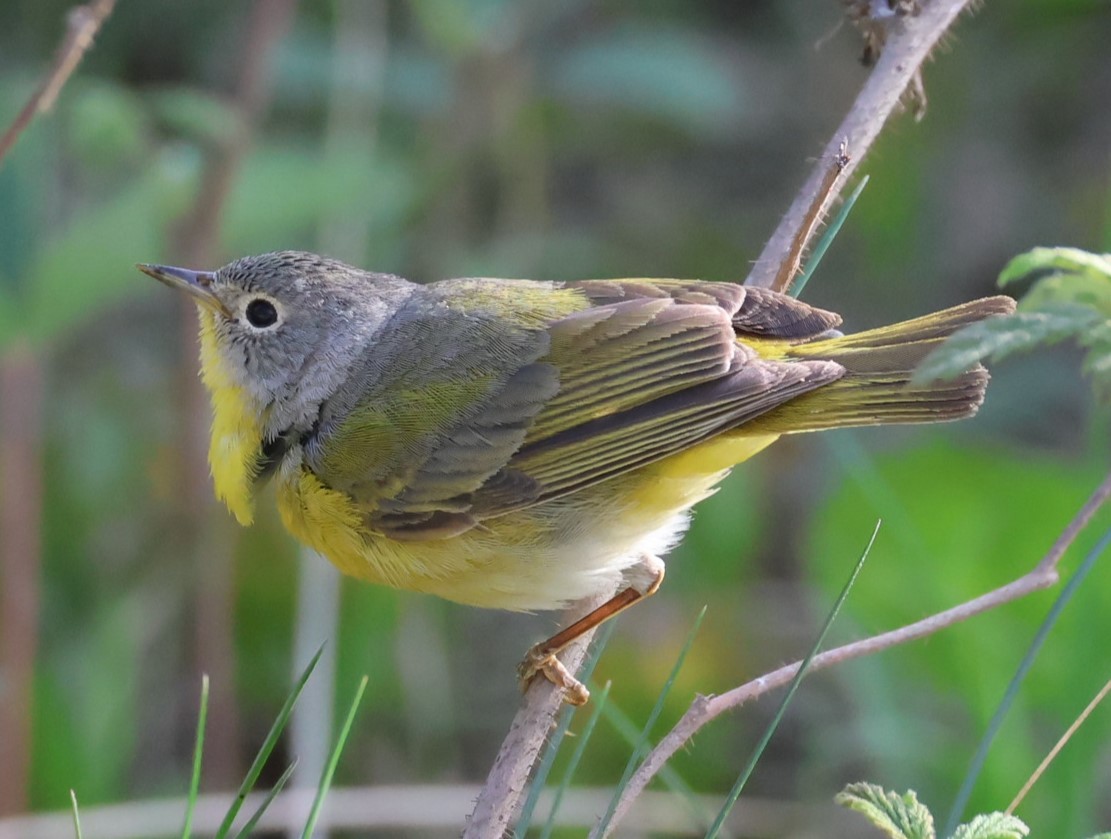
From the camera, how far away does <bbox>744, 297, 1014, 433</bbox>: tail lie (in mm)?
2322

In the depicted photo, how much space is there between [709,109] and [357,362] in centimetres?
242

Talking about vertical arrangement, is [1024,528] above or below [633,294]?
below

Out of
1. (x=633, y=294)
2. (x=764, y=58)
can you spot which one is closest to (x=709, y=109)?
(x=764, y=58)

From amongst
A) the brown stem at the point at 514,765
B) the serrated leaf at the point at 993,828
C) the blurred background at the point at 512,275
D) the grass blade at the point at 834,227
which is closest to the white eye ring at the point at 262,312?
the blurred background at the point at 512,275

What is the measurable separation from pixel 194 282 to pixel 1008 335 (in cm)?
192

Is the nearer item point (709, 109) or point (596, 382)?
point (596, 382)

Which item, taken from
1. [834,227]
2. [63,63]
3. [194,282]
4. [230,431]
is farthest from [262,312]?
[834,227]

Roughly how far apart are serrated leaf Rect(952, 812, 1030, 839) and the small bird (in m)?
0.88

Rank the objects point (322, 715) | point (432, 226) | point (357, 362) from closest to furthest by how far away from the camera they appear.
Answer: point (357, 362) → point (322, 715) → point (432, 226)

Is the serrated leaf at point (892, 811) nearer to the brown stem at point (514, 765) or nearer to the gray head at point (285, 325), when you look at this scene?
the brown stem at point (514, 765)

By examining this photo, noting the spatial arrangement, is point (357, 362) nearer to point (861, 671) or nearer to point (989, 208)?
point (861, 671)

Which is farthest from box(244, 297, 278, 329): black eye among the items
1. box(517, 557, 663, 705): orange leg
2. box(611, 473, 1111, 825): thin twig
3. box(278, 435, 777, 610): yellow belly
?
box(611, 473, 1111, 825): thin twig

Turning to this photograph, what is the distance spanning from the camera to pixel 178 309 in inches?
201

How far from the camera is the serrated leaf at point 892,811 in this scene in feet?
5.17
